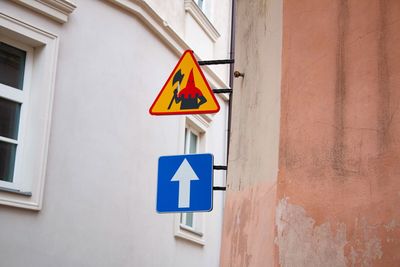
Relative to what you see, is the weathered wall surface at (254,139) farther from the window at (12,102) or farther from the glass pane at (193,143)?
the glass pane at (193,143)

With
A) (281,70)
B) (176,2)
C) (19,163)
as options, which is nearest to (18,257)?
(19,163)

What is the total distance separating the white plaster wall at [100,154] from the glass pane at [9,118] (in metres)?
0.42

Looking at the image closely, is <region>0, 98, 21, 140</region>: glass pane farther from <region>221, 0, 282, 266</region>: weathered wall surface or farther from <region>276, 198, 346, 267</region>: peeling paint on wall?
<region>276, 198, 346, 267</region>: peeling paint on wall

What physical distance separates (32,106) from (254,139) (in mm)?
2832

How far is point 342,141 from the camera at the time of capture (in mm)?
5734

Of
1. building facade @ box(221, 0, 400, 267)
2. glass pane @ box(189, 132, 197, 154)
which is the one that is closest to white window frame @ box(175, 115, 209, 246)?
glass pane @ box(189, 132, 197, 154)

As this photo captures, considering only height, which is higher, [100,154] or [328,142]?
[100,154]

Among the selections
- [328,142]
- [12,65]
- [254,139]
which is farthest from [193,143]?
[328,142]

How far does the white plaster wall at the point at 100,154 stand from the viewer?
27.0ft

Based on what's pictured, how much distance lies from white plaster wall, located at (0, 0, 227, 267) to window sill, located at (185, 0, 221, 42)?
1179 millimetres

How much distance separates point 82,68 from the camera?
8.99m

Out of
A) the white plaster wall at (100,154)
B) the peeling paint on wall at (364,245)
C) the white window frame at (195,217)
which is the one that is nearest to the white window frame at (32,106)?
the white plaster wall at (100,154)

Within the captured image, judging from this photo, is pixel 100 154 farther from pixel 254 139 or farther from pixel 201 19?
pixel 201 19

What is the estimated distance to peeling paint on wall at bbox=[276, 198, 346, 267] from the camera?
18.3 feet
